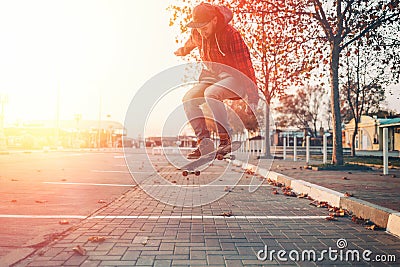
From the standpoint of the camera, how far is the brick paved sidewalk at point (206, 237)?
3.59 metres

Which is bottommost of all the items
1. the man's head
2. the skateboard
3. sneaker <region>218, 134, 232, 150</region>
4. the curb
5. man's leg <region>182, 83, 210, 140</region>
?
the curb

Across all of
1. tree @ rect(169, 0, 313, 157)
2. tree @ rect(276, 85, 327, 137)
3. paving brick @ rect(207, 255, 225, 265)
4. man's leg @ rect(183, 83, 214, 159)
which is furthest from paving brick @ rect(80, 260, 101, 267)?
tree @ rect(276, 85, 327, 137)

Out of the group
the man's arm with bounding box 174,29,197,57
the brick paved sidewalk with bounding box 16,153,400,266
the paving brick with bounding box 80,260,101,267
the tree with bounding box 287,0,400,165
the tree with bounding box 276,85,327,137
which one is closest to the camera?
the paving brick with bounding box 80,260,101,267

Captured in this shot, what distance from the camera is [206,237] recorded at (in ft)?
14.7

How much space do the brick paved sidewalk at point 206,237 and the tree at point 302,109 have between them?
5544cm

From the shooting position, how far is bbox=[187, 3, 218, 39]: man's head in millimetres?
4340

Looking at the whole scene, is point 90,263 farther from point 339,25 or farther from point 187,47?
point 339,25

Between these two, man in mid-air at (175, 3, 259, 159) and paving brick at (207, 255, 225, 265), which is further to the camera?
man in mid-air at (175, 3, 259, 159)

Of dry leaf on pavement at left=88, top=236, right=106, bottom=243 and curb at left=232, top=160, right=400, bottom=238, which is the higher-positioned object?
curb at left=232, top=160, right=400, bottom=238

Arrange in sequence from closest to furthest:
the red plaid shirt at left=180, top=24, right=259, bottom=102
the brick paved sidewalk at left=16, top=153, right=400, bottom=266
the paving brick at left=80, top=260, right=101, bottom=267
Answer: the paving brick at left=80, top=260, right=101, bottom=267, the brick paved sidewalk at left=16, top=153, right=400, bottom=266, the red plaid shirt at left=180, top=24, right=259, bottom=102

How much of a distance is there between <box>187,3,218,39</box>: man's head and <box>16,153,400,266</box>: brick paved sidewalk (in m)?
2.46

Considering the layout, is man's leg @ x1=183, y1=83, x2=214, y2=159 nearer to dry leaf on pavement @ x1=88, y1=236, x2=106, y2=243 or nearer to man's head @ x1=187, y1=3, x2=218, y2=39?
man's head @ x1=187, y1=3, x2=218, y2=39

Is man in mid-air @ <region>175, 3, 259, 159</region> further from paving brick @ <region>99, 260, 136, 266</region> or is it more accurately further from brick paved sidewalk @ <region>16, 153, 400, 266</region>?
paving brick @ <region>99, 260, 136, 266</region>

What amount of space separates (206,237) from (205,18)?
2564 mm
